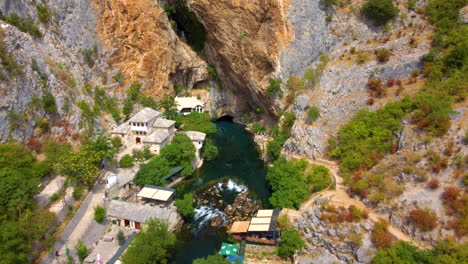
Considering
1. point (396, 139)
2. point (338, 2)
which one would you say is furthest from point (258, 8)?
point (396, 139)

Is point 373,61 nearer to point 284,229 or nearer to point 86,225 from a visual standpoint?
point 284,229

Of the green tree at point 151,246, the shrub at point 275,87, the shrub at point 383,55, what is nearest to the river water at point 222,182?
the green tree at point 151,246

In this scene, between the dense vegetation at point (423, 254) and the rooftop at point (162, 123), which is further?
the rooftop at point (162, 123)

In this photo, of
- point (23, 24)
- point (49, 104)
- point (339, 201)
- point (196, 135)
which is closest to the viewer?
point (339, 201)

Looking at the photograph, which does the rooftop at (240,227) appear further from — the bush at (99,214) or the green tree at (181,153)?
the bush at (99,214)

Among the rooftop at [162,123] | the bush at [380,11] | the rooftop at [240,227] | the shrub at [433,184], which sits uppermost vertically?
the bush at [380,11]

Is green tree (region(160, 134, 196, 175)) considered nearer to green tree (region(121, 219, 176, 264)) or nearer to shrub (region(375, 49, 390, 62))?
green tree (region(121, 219, 176, 264))

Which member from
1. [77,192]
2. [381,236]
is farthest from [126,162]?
[381,236]

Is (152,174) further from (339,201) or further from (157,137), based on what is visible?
(339,201)
